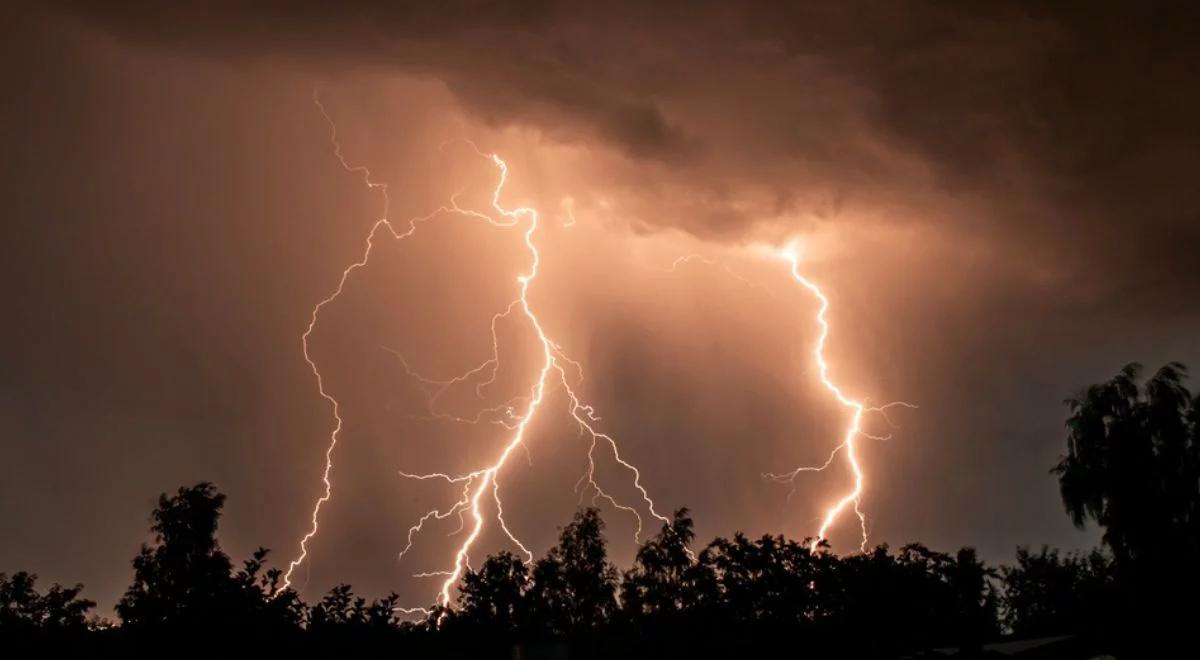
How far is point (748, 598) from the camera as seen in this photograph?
30234mm

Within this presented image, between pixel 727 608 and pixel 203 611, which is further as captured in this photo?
pixel 727 608

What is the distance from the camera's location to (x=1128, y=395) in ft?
108

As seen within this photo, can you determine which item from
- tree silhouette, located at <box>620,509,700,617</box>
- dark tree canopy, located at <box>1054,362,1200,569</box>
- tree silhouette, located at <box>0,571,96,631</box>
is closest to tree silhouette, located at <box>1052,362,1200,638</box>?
dark tree canopy, located at <box>1054,362,1200,569</box>

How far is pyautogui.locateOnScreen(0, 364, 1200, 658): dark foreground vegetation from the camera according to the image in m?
19.2

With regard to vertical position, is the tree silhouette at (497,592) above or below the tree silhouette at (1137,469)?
below

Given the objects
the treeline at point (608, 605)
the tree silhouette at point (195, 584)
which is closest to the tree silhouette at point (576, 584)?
the treeline at point (608, 605)

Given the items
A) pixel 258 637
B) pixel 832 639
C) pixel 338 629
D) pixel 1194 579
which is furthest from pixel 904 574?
pixel 258 637

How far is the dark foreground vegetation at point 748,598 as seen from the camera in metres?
19.2

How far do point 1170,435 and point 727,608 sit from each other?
14.5m

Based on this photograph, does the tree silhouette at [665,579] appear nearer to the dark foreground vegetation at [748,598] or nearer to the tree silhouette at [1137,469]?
the dark foreground vegetation at [748,598]

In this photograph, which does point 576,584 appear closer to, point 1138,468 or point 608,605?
point 608,605

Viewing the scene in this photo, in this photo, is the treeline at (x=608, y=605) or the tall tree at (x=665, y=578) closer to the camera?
the treeline at (x=608, y=605)

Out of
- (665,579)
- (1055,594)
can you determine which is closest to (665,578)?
(665,579)

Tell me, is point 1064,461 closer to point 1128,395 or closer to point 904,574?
point 1128,395
